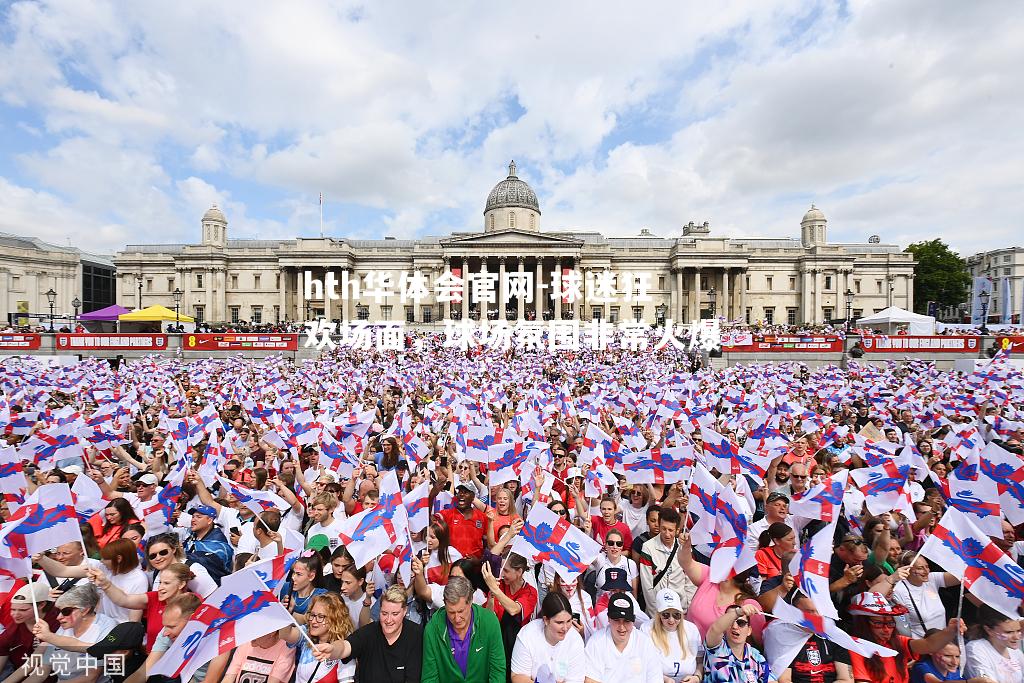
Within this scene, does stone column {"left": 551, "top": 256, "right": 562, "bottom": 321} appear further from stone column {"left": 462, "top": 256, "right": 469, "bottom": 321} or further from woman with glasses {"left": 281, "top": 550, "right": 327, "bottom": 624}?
woman with glasses {"left": 281, "top": 550, "right": 327, "bottom": 624}

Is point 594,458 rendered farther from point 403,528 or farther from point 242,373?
point 242,373

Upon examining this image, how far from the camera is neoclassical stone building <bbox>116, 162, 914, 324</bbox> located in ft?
220

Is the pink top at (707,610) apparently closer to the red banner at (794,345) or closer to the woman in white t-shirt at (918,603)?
the woman in white t-shirt at (918,603)

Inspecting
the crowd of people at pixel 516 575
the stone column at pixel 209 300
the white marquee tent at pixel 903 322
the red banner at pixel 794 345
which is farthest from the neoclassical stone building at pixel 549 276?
the crowd of people at pixel 516 575

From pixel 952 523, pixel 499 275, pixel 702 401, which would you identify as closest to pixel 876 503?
pixel 952 523

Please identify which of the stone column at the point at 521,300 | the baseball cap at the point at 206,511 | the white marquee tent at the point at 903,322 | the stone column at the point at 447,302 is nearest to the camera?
the baseball cap at the point at 206,511

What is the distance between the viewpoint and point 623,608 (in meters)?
3.65

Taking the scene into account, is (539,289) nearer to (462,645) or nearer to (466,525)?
(466,525)

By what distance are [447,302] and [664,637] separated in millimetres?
61469

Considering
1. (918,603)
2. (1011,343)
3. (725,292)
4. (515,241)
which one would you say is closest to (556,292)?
(515,241)

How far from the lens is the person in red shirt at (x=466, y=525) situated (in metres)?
5.80

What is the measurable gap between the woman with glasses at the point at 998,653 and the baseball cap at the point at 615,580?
2371 mm

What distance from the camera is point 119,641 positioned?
12.8 feet

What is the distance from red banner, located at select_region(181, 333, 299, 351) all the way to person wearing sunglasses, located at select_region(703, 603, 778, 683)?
32.4 m
